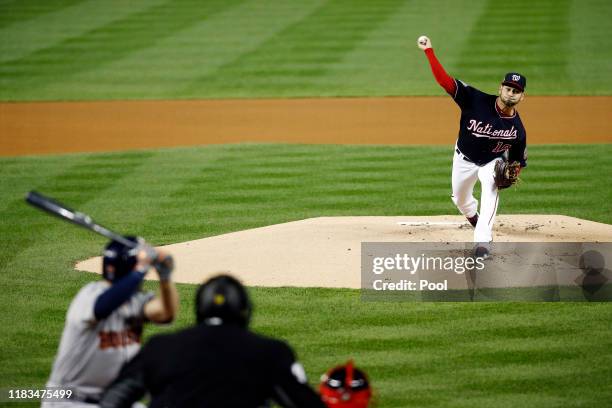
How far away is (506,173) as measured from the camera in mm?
10492

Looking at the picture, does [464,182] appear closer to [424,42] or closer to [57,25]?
[424,42]

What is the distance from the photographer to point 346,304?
359 inches

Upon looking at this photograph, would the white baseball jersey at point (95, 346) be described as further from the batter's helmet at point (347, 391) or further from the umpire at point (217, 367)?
the batter's helmet at point (347, 391)

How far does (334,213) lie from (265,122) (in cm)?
762

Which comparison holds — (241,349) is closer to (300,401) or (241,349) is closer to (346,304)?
(300,401)

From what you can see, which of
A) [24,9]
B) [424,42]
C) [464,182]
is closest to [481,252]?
[464,182]

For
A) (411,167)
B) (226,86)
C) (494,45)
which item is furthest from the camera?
(494,45)

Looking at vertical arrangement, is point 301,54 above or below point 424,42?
above

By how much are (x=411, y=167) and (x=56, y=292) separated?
7.15m

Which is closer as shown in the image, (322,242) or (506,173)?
(506,173)

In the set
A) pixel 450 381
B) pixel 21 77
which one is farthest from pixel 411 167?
pixel 21 77

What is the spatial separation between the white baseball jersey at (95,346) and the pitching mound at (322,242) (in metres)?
4.49

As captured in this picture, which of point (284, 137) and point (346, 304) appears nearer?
point (346, 304)

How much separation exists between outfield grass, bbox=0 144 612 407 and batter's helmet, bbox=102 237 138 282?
2.44 meters
